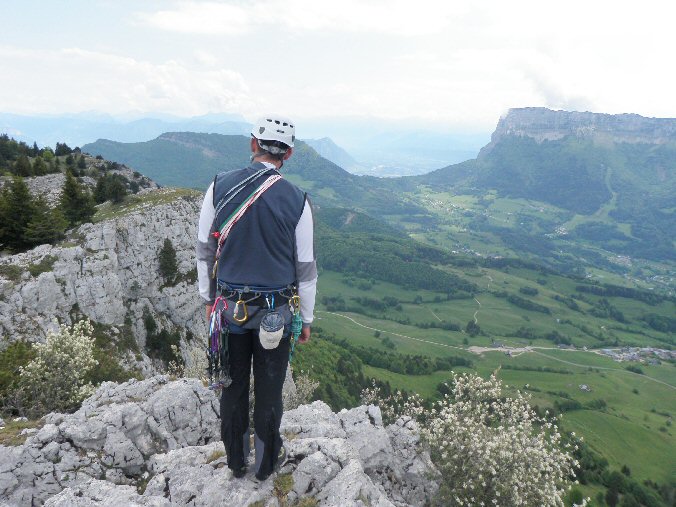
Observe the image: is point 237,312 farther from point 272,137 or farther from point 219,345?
point 272,137

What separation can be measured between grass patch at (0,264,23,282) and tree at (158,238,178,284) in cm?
1723

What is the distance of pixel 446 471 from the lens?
13.7 m

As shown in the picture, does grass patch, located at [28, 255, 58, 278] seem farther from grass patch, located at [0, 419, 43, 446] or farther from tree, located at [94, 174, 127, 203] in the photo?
grass patch, located at [0, 419, 43, 446]

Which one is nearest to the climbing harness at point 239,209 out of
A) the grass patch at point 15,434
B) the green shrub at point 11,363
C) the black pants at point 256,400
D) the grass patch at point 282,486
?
the black pants at point 256,400

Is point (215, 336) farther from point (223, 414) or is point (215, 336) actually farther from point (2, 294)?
point (2, 294)

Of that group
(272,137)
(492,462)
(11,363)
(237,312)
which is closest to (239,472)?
(237,312)

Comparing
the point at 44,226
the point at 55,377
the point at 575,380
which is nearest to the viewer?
the point at 55,377

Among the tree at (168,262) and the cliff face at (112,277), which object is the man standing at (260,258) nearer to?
the cliff face at (112,277)

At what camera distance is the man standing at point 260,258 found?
22.2 feet

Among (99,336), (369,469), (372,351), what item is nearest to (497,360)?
(372,351)

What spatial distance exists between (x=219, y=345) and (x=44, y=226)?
133 ft

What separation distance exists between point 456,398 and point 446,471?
10.3ft

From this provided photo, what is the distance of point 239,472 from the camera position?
856cm

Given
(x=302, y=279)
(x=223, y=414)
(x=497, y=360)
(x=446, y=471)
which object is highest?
(x=302, y=279)
